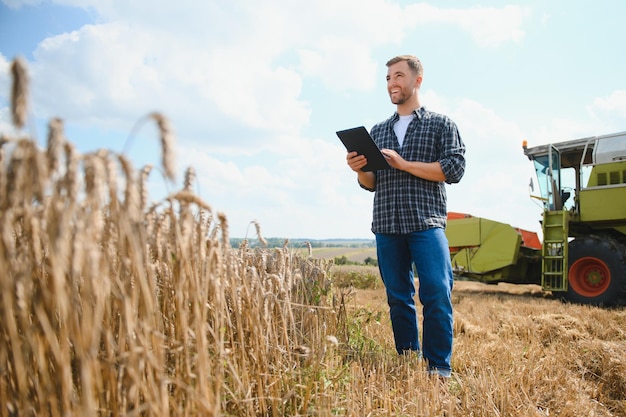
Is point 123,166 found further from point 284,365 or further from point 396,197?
point 396,197

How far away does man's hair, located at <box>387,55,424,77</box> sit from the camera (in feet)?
9.89

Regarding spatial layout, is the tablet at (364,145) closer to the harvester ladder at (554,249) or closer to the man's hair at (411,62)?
the man's hair at (411,62)

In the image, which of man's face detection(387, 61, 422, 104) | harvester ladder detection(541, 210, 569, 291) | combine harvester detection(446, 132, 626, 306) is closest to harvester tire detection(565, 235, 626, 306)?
combine harvester detection(446, 132, 626, 306)

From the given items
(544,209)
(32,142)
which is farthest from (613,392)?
(544,209)

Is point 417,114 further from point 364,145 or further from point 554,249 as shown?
point 554,249

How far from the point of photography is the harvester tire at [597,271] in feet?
22.8

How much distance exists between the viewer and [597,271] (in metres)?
7.28

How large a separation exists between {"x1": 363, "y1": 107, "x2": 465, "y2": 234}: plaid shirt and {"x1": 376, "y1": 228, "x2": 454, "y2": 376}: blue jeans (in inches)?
4.2

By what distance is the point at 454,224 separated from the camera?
9469 millimetres

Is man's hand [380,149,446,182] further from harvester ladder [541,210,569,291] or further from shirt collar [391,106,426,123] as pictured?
harvester ladder [541,210,569,291]

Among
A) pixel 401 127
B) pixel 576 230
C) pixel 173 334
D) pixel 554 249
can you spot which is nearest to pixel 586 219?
pixel 576 230

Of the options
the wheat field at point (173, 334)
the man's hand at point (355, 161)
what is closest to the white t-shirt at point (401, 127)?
the man's hand at point (355, 161)

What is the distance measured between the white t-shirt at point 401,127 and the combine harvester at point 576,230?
5.53 m

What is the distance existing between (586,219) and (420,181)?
614 centimetres
